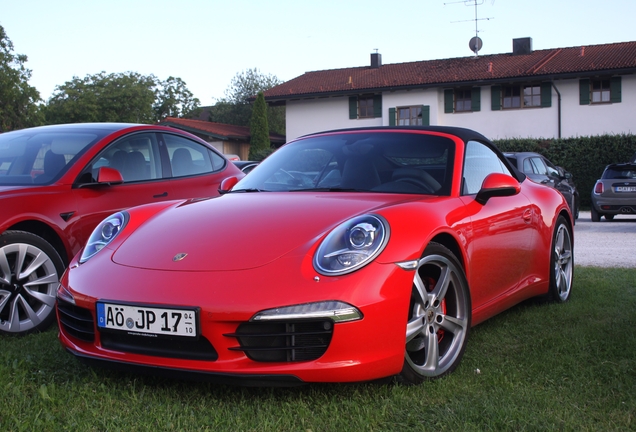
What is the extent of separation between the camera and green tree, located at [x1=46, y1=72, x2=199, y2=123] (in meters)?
55.6

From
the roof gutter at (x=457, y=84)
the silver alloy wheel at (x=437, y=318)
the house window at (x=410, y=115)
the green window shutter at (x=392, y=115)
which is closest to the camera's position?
the silver alloy wheel at (x=437, y=318)

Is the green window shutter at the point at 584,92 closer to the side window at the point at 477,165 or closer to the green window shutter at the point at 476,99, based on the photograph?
the green window shutter at the point at 476,99

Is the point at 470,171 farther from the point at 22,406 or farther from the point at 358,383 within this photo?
the point at 22,406

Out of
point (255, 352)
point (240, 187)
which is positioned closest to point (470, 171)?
point (240, 187)

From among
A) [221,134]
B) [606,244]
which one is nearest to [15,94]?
[221,134]

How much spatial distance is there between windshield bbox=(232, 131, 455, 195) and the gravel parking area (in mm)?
4336

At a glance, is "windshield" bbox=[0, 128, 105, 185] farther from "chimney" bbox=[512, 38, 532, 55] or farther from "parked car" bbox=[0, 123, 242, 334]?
"chimney" bbox=[512, 38, 532, 55]

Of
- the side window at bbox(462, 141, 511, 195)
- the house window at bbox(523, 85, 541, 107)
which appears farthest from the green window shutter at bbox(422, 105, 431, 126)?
the side window at bbox(462, 141, 511, 195)

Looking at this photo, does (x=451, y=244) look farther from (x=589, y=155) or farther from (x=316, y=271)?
(x=589, y=155)

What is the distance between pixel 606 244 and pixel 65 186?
27.4 feet

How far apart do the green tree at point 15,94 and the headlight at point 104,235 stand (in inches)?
1906

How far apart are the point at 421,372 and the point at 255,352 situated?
84 centimetres

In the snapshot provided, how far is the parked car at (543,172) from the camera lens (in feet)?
42.7

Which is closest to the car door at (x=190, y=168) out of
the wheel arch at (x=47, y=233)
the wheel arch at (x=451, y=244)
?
the wheel arch at (x=47, y=233)
